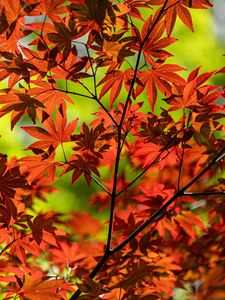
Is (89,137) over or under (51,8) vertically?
under

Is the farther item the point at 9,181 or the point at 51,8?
the point at 9,181

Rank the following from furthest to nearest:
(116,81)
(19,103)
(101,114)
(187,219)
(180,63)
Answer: (180,63) < (187,219) < (101,114) < (116,81) < (19,103)

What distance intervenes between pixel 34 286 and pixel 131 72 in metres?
0.58

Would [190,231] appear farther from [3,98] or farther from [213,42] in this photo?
[213,42]

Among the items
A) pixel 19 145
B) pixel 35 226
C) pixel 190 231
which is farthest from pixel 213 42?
pixel 35 226

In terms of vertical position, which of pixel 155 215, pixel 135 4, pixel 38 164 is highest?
pixel 135 4

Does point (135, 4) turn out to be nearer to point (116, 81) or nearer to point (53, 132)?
point (116, 81)

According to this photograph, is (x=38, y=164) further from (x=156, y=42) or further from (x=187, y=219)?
(x=187, y=219)

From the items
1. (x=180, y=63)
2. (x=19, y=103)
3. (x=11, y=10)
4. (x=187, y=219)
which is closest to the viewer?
(x=11, y=10)

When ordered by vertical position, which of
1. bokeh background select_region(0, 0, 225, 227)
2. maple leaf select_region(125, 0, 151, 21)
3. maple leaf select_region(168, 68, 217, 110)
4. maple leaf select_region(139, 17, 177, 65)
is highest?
bokeh background select_region(0, 0, 225, 227)

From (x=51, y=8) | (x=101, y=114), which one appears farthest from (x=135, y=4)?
(x=101, y=114)

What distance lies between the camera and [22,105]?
3.52 feet

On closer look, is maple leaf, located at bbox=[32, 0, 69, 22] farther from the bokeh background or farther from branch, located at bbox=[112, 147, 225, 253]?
the bokeh background

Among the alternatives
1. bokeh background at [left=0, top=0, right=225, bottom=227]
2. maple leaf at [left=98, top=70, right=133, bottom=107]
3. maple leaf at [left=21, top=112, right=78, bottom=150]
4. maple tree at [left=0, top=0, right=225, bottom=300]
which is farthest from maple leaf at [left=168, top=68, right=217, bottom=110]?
bokeh background at [left=0, top=0, right=225, bottom=227]
